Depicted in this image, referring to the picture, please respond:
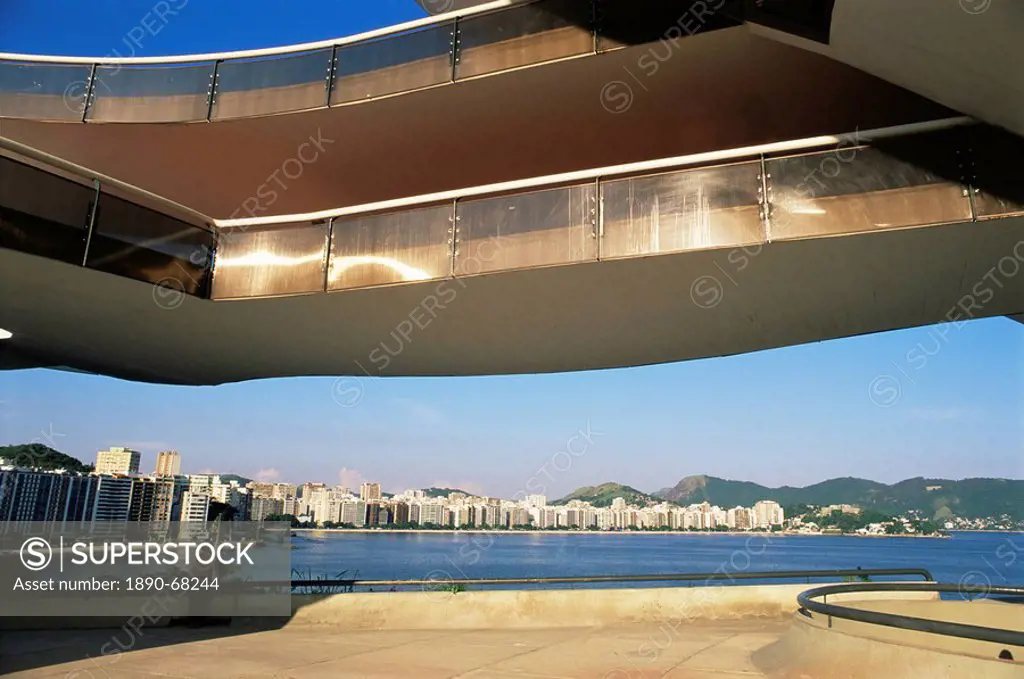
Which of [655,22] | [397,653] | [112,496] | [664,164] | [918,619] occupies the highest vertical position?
[655,22]

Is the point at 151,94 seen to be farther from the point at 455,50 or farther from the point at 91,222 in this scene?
the point at 455,50

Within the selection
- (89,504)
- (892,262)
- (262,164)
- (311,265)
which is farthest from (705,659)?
(89,504)

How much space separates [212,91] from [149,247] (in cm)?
512

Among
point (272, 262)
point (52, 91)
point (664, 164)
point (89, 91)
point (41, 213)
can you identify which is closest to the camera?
point (41, 213)

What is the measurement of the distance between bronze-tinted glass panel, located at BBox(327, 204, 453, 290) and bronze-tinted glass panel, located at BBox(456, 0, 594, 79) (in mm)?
3218

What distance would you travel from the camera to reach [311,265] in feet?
34.4

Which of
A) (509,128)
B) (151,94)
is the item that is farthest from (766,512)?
(151,94)

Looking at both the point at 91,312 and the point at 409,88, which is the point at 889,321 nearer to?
the point at 409,88

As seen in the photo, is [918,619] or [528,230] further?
[528,230]

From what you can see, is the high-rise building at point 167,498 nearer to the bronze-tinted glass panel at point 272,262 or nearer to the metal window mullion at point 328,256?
the bronze-tinted glass panel at point 272,262

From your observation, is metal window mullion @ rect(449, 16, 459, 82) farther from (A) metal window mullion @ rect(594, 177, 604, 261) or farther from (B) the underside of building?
(A) metal window mullion @ rect(594, 177, 604, 261)

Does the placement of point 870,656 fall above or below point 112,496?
below

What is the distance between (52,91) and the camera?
1380 cm

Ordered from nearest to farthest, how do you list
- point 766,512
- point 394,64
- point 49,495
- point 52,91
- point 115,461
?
point 394,64, point 52,91, point 49,495, point 115,461, point 766,512
